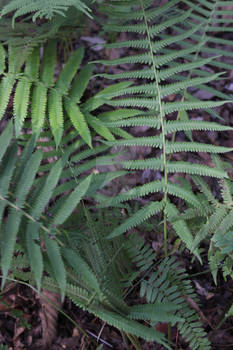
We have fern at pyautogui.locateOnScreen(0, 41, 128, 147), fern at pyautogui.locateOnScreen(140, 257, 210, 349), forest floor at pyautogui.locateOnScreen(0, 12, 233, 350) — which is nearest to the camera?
fern at pyautogui.locateOnScreen(140, 257, 210, 349)

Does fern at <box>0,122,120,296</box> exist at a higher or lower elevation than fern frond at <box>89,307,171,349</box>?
higher

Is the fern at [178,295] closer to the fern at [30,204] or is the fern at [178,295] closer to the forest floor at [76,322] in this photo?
the forest floor at [76,322]

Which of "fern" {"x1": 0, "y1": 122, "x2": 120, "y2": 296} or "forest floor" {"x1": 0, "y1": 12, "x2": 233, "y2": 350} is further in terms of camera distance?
"forest floor" {"x1": 0, "y1": 12, "x2": 233, "y2": 350}

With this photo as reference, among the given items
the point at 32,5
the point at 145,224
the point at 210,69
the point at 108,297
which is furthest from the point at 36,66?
the point at 210,69

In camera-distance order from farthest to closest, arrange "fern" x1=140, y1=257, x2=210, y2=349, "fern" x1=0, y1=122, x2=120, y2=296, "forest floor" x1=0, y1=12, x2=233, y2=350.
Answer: "forest floor" x1=0, y1=12, x2=233, y2=350, "fern" x1=140, y1=257, x2=210, y2=349, "fern" x1=0, y1=122, x2=120, y2=296

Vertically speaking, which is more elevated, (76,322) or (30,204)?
(30,204)

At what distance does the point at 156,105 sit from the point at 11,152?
33.2 inches

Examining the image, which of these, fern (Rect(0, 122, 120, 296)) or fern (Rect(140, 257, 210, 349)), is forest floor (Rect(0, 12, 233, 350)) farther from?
fern (Rect(0, 122, 120, 296))

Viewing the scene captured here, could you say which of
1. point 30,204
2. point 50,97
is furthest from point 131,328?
point 50,97

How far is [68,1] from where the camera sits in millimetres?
1760

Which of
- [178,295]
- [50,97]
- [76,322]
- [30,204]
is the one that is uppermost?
[50,97]

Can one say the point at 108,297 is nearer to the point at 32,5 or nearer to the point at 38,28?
the point at 32,5

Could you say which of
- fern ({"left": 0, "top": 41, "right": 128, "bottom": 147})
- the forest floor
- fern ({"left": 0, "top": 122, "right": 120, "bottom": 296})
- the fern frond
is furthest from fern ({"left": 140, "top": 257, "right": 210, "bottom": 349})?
fern ({"left": 0, "top": 41, "right": 128, "bottom": 147})

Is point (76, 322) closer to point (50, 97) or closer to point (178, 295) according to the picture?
point (178, 295)
